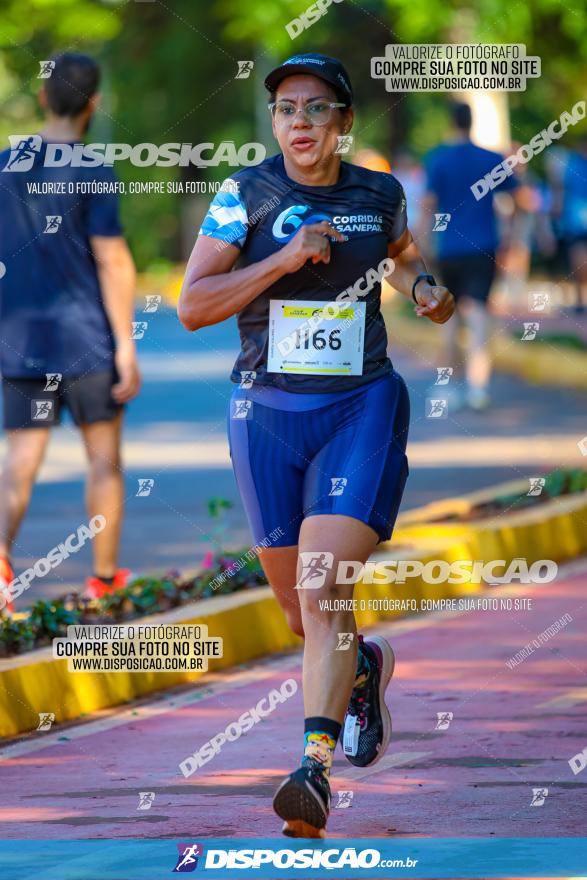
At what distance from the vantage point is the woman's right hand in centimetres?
529

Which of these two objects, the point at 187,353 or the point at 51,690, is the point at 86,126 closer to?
the point at 51,690

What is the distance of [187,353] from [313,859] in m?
20.5

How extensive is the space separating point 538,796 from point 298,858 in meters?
0.97

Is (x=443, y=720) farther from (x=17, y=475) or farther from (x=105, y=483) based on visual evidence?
(x=17, y=475)

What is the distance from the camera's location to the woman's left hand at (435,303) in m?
5.70

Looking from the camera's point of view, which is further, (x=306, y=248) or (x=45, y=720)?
(x=45, y=720)

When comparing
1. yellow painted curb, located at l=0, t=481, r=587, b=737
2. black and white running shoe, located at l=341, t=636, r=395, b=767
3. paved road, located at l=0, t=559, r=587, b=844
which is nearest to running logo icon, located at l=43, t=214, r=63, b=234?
yellow painted curb, located at l=0, t=481, r=587, b=737

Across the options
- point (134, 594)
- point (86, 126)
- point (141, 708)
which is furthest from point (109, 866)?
point (86, 126)

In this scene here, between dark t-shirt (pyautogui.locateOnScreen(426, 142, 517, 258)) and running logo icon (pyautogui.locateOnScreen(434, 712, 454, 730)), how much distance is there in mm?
8796

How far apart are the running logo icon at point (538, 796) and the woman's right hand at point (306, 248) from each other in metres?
1.55

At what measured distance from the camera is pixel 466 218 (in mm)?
15727

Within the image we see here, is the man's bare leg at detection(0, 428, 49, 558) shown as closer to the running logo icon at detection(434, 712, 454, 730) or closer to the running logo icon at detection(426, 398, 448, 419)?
the running logo icon at detection(434, 712, 454, 730)

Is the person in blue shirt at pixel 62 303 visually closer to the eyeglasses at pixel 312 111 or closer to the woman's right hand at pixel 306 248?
the eyeglasses at pixel 312 111

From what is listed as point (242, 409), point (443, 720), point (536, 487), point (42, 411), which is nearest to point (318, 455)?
point (242, 409)
